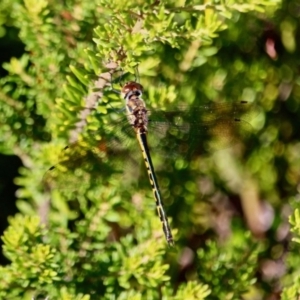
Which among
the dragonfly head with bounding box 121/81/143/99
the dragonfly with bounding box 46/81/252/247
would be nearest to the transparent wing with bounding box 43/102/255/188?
the dragonfly with bounding box 46/81/252/247

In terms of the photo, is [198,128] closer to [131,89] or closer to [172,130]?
[172,130]

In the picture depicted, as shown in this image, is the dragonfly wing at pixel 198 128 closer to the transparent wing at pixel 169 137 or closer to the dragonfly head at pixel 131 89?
the transparent wing at pixel 169 137

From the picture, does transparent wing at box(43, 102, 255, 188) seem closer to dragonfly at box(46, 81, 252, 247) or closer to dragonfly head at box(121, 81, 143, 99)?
dragonfly at box(46, 81, 252, 247)

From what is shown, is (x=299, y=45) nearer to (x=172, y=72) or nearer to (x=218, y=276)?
(x=172, y=72)

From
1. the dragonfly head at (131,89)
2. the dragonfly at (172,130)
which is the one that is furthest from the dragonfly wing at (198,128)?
the dragonfly head at (131,89)

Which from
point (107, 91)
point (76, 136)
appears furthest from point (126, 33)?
point (76, 136)

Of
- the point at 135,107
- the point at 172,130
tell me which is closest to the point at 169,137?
the point at 172,130
